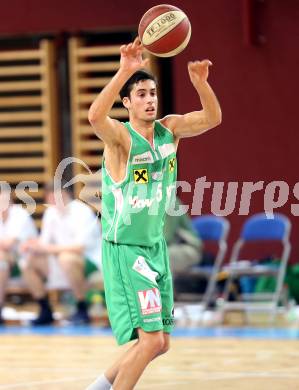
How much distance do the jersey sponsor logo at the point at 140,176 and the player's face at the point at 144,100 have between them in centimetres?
30

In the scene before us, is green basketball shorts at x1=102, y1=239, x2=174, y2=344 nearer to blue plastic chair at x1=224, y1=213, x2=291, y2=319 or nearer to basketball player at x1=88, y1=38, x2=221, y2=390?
basketball player at x1=88, y1=38, x2=221, y2=390

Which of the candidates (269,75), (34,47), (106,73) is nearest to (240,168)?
(269,75)

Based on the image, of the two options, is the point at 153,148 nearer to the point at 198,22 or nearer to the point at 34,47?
the point at 198,22

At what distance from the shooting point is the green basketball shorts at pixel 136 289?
6.24m

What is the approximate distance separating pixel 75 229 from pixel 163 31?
562 cm

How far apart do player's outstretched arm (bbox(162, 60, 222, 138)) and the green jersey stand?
0.22 metres

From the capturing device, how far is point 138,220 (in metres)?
6.36

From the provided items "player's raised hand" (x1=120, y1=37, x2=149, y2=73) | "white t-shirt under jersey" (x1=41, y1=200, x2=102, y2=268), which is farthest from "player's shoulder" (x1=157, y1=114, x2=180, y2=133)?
"white t-shirt under jersey" (x1=41, y1=200, x2=102, y2=268)

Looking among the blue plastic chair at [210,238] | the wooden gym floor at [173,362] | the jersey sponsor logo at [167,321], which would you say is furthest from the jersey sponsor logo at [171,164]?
the blue plastic chair at [210,238]

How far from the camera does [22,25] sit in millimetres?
13742

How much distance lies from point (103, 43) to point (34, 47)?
88cm

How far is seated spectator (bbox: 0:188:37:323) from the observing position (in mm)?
12023

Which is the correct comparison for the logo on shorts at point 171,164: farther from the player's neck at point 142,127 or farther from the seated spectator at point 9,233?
the seated spectator at point 9,233

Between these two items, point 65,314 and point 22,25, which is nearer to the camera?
Answer: point 65,314
